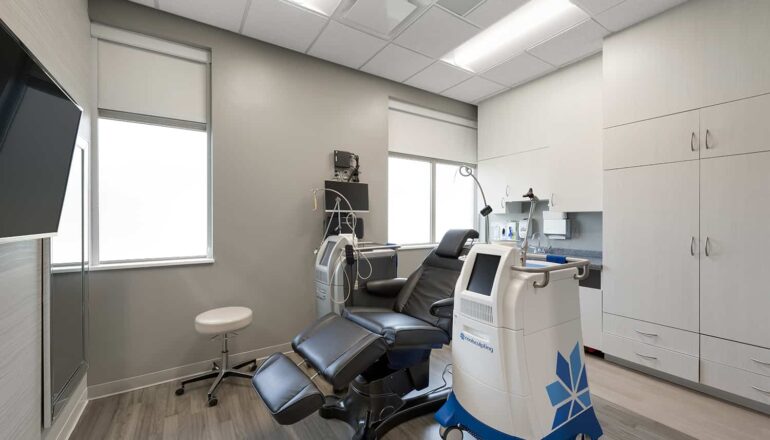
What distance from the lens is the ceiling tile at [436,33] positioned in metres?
2.56

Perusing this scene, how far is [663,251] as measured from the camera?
2.51m

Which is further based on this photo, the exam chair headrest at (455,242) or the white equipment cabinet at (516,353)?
the exam chair headrest at (455,242)

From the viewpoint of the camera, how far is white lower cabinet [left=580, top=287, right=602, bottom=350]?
A: 2.90m

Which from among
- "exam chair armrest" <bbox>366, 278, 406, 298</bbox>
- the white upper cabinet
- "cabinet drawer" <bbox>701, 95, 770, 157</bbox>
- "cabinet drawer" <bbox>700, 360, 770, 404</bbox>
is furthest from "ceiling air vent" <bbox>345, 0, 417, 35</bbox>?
"cabinet drawer" <bbox>700, 360, 770, 404</bbox>

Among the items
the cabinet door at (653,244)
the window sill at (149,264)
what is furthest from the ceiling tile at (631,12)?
the window sill at (149,264)

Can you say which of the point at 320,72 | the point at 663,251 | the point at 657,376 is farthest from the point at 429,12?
the point at 657,376

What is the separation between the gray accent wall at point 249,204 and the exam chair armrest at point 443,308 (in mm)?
1596

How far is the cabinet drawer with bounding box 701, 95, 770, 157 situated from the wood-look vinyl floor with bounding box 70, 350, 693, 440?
1910 mm

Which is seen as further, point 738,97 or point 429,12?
point 429,12

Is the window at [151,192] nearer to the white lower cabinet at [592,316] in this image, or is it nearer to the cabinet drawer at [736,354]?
the white lower cabinet at [592,316]

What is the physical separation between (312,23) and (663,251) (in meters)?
3.39

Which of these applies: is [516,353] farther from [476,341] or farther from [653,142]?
[653,142]

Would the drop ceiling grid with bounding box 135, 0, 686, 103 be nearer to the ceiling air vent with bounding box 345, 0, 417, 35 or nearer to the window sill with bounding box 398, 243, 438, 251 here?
the ceiling air vent with bounding box 345, 0, 417, 35

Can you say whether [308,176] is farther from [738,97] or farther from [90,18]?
[738,97]
